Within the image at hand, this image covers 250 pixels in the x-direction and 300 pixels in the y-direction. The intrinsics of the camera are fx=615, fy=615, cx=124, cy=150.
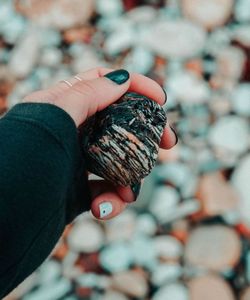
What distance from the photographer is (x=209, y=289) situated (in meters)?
1.45

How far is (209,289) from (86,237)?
33cm

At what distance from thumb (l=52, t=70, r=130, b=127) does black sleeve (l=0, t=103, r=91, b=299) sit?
0.15 feet

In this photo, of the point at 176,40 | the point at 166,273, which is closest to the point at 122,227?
the point at 166,273

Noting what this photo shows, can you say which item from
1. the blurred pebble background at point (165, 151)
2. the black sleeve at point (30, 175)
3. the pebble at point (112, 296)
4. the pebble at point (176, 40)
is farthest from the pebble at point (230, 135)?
the black sleeve at point (30, 175)

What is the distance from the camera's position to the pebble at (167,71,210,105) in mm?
1742

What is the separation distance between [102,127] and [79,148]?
55 millimetres

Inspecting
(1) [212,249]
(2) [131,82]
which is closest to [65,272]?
(1) [212,249]

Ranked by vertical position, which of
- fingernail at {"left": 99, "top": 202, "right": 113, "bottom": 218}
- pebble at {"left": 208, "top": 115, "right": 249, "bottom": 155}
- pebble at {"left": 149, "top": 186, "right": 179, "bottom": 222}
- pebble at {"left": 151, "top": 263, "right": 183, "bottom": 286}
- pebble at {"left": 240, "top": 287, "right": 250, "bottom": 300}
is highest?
fingernail at {"left": 99, "top": 202, "right": 113, "bottom": 218}

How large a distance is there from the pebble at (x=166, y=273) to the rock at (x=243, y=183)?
0.70 ft

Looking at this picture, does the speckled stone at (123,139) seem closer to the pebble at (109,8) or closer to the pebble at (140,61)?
the pebble at (140,61)

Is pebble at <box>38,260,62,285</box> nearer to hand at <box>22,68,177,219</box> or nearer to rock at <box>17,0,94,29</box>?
hand at <box>22,68,177,219</box>

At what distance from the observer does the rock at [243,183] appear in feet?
5.10

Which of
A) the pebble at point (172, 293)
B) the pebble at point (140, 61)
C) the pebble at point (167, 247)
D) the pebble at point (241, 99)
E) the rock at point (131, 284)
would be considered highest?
the pebble at point (140, 61)

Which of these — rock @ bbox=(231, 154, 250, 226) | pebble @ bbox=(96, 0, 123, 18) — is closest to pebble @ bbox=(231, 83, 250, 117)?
rock @ bbox=(231, 154, 250, 226)
